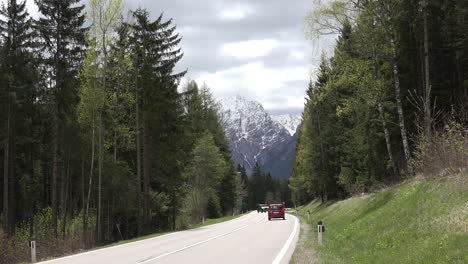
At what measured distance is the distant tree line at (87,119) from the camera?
80.4 ft

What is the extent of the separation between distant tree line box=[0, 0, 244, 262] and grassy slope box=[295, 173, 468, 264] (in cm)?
1232

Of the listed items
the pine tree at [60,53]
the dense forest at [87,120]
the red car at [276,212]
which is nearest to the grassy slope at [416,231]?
the dense forest at [87,120]

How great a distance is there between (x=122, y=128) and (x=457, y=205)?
68.0ft

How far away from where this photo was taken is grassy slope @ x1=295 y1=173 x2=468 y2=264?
869 centimetres

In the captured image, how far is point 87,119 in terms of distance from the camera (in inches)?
977

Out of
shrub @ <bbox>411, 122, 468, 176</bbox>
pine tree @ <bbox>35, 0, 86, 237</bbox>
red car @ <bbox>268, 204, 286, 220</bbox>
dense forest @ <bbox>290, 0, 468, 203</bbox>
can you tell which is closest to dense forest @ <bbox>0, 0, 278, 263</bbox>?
pine tree @ <bbox>35, 0, 86, 237</bbox>

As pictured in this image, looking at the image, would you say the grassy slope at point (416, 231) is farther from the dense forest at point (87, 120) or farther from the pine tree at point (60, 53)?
the pine tree at point (60, 53)

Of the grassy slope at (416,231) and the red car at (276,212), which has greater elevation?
the grassy slope at (416,231)

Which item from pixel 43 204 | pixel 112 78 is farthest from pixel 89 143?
pixel 43 204

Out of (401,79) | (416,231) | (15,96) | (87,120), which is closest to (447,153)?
(416,231)

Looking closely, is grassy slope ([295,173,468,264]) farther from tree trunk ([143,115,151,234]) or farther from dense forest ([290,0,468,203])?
tree trunk ([143,115,151,234])

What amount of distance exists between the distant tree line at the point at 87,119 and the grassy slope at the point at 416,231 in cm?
1232

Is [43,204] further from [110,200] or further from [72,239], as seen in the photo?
[72,239]

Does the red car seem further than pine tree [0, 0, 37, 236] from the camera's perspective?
Yes
